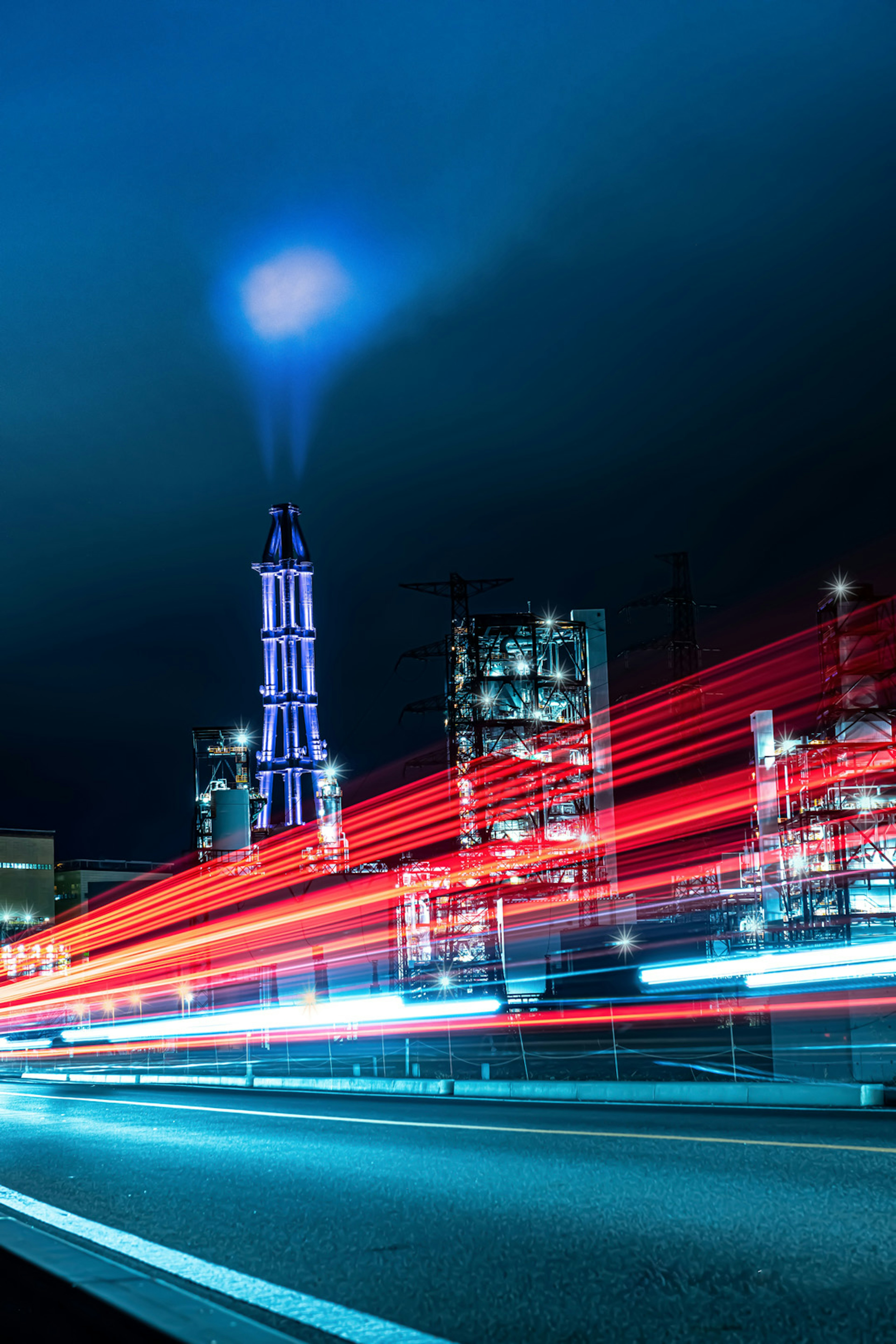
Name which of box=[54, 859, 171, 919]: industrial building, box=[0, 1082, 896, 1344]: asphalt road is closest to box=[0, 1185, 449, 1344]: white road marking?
box=[0, 1082, 896, 1344]: asphalt road

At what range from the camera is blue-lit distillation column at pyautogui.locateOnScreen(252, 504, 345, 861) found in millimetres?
74812

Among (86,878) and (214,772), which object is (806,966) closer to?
(214,772)

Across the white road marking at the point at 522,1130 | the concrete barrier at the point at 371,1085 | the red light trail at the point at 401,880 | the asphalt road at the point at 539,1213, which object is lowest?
the concrete barrier at the point at 371,1085

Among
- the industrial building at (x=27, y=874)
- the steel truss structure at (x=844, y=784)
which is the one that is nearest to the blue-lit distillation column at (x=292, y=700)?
the steel truss structure at (x=844, y=784)

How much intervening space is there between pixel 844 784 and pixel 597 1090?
43.2m

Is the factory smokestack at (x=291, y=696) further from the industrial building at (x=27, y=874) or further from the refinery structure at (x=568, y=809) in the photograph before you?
the industrial building at (x=27, y=874)

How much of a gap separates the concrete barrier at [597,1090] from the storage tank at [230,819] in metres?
52.3

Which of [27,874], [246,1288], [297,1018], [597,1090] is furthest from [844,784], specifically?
[27,874]

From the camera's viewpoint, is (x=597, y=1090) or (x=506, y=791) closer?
(x=597, y=1090)

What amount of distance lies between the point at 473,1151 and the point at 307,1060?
17.6 meters

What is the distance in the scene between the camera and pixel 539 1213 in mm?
7383

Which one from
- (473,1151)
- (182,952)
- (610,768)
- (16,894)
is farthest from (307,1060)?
(16,894)

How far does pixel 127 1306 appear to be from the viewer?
471 cm

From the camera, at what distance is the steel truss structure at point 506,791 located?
62.8m
